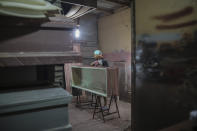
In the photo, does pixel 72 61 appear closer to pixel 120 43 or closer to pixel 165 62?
pixel 165 62

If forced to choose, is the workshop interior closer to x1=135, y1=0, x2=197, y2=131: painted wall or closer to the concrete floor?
x1=135, y1=0, x2=197, y2=131: painted wall

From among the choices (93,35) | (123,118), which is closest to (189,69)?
(123,118)

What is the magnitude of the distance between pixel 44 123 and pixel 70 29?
50cm

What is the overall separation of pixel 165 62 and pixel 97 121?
2.52 meters

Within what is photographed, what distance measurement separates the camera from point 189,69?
2.88 ft

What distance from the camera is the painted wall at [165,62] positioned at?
0.88 m

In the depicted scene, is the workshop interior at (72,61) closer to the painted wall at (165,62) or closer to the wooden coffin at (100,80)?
the painted wall at (165,62)

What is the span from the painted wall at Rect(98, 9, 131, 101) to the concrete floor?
39.3 inches

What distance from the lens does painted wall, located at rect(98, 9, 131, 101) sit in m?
4.46

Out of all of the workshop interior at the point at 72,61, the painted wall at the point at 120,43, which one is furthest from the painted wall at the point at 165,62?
the painted wall at the point at 120,43

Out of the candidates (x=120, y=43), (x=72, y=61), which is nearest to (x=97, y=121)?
(x=120, y=43)

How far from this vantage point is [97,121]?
3.20 meters


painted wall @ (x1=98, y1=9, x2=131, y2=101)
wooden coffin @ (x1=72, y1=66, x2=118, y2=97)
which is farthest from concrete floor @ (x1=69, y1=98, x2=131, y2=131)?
painted wall @ (x1=98, y1=9, x2=131, y2=101)

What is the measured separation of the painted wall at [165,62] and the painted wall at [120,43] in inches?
129
